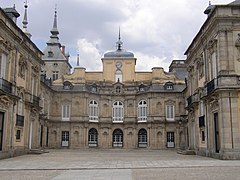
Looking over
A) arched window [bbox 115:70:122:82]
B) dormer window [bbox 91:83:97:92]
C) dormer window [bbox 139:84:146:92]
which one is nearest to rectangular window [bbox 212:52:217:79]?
dormer window [bbox 139:84:146:92]

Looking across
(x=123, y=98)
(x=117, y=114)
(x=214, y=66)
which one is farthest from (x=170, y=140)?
(x=214, y=66)

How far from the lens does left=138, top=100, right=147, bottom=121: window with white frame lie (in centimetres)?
4712

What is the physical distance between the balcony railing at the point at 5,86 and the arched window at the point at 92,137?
25139 mm

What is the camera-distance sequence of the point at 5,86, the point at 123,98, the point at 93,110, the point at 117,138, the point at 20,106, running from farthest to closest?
the point at 123,98
the point at 117,138
the point at 93,110
the point at 20,106
the point at 5,86

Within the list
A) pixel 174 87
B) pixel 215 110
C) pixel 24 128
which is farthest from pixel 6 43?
pixel 174 87

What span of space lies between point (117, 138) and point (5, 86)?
27939 millimetres

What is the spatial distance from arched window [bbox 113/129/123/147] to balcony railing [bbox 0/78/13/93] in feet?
87.6

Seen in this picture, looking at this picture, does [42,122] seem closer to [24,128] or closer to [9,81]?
[24,128]

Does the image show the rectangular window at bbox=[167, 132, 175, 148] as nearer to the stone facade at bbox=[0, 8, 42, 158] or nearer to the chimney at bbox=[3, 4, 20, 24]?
the stone facade at bbox=[0, 8, 42, 158]

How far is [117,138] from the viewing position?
158ft

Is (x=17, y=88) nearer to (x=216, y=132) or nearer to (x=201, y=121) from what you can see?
(x=201, y=121)

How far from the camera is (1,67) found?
2242 centimetres

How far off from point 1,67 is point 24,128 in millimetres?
6840

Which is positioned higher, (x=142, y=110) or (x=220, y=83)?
(x=220, y=83)
